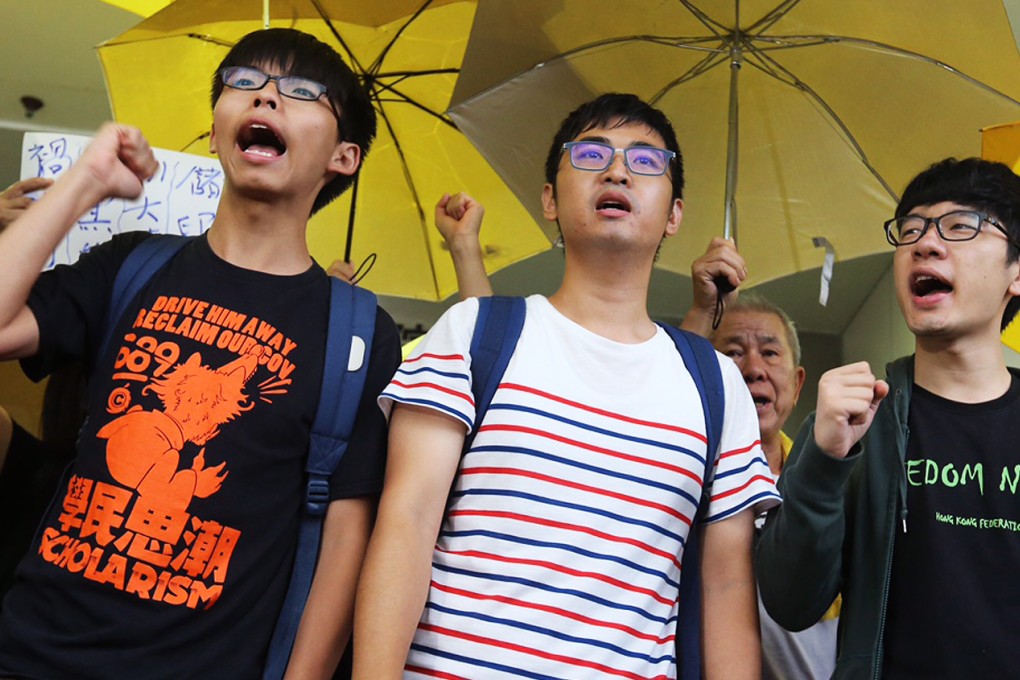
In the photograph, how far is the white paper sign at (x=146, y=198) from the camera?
94.6 inches

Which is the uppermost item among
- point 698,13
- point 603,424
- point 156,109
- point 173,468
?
point 698,13

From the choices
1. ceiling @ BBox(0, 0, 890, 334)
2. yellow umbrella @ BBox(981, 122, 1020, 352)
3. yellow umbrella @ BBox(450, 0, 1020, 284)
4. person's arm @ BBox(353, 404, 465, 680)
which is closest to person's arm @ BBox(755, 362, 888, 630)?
person's arm @ BBox(353, 404, 465, 680)

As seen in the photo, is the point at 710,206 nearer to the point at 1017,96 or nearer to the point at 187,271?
the point at 1017,96

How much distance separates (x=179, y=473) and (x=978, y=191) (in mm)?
1584

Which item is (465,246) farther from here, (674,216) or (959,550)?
(959,550)

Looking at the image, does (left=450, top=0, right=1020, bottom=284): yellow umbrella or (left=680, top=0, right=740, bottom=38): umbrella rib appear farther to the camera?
(left=680, top=0, right=740, bottom=38): umbrella rib

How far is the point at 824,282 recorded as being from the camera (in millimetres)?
2680

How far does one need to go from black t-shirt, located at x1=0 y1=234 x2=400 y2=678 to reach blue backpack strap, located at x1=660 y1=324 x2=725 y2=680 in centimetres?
54

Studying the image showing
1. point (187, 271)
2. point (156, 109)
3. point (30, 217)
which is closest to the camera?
point (30, 217)

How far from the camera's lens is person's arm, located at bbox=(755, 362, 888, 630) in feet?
6.10

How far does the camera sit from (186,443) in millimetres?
1857

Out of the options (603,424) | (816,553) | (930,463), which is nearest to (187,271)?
(603,424)

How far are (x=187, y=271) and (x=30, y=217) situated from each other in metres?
0.28

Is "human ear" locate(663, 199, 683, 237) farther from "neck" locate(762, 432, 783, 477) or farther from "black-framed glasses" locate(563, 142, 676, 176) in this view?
"neck" locate(762, 432, 783, 477)
